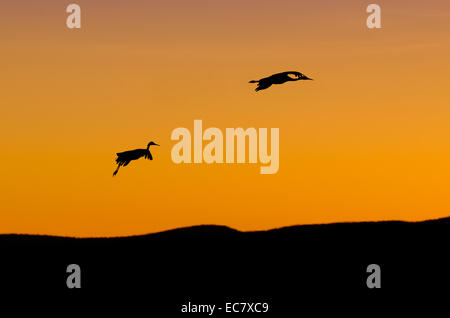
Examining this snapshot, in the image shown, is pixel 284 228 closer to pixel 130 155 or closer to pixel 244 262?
pixel 244 262

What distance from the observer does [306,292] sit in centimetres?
3619

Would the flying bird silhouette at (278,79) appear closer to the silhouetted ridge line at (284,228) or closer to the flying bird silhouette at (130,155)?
the flying bird silhouette at (130,155)

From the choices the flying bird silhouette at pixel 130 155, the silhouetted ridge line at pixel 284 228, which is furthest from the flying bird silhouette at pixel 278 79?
the silhouetted ridge line at pixel 284 228

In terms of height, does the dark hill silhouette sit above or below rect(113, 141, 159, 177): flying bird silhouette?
below

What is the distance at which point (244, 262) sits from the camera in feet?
128

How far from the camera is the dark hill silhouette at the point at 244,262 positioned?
1435 inches

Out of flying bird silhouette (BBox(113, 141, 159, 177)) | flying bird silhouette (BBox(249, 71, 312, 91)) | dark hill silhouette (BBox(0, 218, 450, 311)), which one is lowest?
dark hill silhouette (BBox(0, 218, 450, 311))

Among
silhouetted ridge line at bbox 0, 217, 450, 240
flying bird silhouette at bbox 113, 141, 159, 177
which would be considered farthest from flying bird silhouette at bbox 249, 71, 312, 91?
silhouetted ridge line at bbox 0, 217, 450, 240

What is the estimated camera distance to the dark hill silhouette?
120ft

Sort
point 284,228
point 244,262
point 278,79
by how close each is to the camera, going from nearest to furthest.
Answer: point 278,79, point 244,262, point 284,228

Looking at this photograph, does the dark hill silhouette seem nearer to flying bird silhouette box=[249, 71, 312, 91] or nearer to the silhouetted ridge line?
the silhouetted ridge line

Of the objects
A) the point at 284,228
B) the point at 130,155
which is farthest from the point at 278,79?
the point at 284,228
